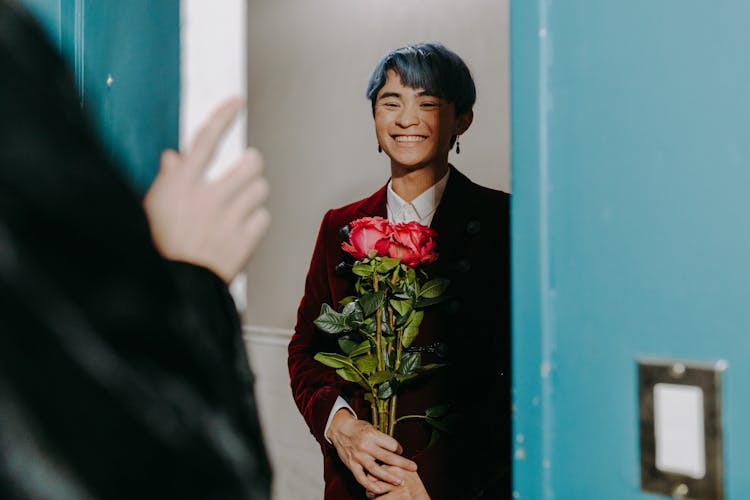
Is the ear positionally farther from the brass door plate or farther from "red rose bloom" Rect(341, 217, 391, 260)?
the brass door plate

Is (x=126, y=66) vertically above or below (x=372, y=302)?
above

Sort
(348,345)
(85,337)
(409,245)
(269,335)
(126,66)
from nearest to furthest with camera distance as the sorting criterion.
Answer: (85,337), (126,66), (409,245), (348,345), (269,335)

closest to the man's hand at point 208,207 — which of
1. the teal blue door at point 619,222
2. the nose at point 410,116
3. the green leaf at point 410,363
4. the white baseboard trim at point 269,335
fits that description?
the teal blue door at point 619,222

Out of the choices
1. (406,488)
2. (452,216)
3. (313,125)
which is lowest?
(406,488)

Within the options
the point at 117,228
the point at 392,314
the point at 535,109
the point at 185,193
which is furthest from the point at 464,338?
the point at 117,228

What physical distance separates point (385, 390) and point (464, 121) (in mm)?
687

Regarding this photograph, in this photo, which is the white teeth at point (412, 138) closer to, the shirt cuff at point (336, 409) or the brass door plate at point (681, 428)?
the shirt cuff at point (336, 409)

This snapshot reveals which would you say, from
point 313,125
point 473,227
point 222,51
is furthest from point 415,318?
point 222,51

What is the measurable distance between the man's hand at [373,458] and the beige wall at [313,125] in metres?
0.71

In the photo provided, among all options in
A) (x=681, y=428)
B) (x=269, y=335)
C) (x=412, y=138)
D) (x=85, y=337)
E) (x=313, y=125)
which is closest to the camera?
(x=85, y=337)

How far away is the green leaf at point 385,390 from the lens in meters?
1.24

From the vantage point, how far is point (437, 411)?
1.26 meters

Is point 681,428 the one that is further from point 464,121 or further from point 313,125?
point 313,125

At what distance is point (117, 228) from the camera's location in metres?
0.34
